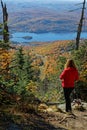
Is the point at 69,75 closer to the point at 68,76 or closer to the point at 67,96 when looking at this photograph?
the point at 68,76

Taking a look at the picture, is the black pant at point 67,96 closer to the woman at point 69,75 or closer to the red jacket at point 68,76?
the woman at point 69,75

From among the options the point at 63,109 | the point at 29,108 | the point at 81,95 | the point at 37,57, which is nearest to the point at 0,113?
the point at 29,108

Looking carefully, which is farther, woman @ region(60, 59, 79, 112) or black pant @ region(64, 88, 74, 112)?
black pant @ region(64, 88, 74, 112)

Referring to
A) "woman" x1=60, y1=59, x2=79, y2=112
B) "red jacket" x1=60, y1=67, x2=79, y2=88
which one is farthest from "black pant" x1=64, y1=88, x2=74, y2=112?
"red jacket" x1=60, y1=67, x2=79, y2=88

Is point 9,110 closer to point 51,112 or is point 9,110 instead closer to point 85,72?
point 51,112

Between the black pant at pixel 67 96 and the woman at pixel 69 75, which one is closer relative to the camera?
the woman at pixel 69 75

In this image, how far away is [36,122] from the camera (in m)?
9.80

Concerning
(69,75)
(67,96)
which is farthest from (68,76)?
(67,96)

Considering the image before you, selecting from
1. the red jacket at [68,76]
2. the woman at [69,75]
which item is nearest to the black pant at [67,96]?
the woman at [69,75]

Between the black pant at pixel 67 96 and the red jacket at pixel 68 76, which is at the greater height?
the red jacket at pixel 68 76

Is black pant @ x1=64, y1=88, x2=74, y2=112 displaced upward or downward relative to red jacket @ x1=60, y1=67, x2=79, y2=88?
downward

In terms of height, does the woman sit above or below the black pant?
above

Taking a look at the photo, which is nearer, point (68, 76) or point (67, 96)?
point (68, 76)

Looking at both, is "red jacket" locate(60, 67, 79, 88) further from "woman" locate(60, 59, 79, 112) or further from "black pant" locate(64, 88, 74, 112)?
"black pant" locate(64, 88, 74, 112)
